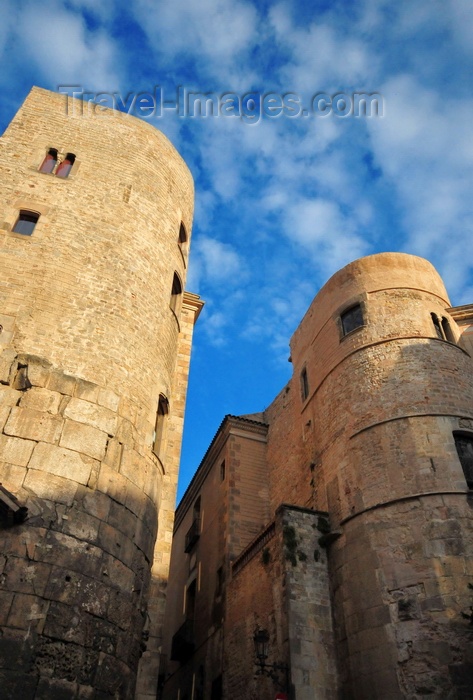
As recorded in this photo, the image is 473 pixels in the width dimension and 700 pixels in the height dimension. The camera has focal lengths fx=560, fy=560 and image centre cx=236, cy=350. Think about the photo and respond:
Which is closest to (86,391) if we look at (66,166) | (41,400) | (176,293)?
(41,400)

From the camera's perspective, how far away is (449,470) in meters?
11.1

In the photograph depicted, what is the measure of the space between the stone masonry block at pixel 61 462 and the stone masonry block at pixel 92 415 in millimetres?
585

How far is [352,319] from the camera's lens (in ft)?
49.9

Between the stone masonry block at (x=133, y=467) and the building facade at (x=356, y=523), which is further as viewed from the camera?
the building facade at (x=356, y=523)

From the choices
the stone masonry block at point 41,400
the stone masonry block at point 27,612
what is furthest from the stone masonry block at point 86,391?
the stone masonry block at point 27,612

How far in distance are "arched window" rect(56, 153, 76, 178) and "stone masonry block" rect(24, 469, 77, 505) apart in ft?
22.9

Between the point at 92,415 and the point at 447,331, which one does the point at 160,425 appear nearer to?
the point at 92,415

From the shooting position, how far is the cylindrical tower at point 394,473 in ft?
31.6

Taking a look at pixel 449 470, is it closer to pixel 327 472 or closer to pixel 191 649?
pixel 327 472

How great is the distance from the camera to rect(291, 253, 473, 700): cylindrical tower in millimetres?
9633

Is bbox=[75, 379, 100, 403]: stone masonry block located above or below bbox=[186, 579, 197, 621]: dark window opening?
below

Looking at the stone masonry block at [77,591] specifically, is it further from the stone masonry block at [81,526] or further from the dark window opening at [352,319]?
the dark window opening at [352,319]

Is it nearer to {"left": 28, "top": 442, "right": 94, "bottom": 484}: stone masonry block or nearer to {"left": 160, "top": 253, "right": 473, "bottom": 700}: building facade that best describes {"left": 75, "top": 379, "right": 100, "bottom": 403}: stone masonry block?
{"left": 28, "top": 442, "right": 94, "bottom": 484}: stone masonry block

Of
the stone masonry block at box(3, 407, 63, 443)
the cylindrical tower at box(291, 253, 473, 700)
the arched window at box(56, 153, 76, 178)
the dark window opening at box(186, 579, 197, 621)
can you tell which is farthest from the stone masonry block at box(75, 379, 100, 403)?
the dark window opening at box(186, 579, 197, 621)
